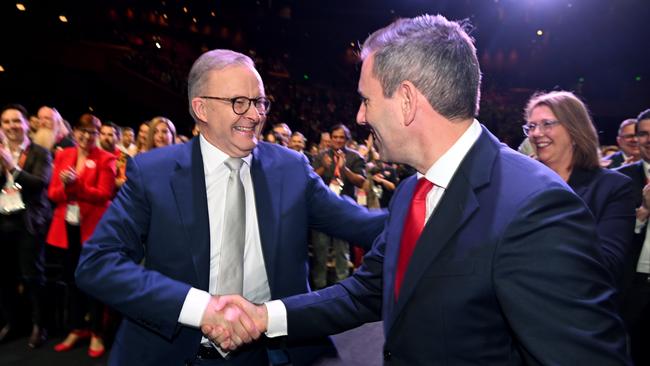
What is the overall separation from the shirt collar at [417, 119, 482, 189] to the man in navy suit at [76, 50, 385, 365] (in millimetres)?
743

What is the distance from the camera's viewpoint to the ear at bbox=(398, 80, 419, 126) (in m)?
1.28

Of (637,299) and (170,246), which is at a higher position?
(170,246)

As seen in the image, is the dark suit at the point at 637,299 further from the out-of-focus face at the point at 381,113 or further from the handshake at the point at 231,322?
the handshake at the point at 231,322

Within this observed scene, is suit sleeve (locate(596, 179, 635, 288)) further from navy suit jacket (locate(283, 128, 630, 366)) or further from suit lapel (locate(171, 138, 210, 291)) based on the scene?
suit lapel (locate(171, 138, 210, 291))

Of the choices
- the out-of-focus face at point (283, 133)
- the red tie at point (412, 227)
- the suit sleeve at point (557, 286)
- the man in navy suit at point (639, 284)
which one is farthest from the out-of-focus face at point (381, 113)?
the out-of-focus face at point (283, 133)

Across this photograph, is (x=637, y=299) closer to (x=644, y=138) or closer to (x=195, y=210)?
(x=644, y=138)

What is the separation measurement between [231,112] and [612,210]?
192 cm

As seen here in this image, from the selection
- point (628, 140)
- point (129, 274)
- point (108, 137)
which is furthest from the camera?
point (628, 140)

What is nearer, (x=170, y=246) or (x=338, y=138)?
(x=170, y=246)

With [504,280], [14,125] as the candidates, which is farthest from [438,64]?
[14,125]

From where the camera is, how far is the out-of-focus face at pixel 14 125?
15.0ft

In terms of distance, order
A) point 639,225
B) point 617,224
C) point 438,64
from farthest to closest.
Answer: point 639,225 < point 617,224 < point 438,64

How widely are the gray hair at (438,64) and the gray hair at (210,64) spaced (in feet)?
2.46

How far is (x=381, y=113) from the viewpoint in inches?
53.7
